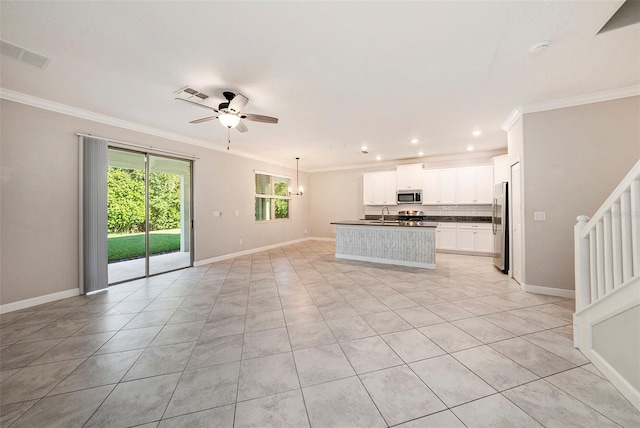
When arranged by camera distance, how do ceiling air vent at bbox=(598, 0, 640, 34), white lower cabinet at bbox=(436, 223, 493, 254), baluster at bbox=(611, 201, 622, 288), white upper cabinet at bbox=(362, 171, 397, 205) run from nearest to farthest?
baluster at bbox=(611, 201, 622, 288), ceiling air vent at bbox=(598, 0, 640, 34), white lower cabinet at bbox=(436, 223, 493, 254), white upper cabinet at bbox=(362, 171, 397, 205)

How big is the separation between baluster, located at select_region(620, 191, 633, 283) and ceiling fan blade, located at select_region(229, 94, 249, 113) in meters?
3.54

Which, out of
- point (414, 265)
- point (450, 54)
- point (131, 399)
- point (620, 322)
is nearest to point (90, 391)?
point (131, 399)

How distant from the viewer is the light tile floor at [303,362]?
1.45 meters

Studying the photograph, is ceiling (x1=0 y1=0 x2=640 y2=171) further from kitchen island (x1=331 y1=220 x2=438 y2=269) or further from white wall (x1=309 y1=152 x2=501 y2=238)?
white wall (x1=309 y1=152 x2=501 y2=238)

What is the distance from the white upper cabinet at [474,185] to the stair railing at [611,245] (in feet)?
14.2

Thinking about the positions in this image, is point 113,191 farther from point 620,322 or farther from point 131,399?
point 620,322

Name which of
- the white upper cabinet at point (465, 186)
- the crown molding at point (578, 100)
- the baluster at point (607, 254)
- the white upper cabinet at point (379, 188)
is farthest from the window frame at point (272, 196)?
the baluster at point (607, 254)

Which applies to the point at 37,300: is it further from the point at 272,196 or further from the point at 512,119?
the point at 512,119

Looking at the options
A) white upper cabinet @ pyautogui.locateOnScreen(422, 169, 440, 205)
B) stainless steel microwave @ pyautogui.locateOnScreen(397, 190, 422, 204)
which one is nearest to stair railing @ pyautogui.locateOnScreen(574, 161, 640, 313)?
white upper cabinet @ pyautogui.locateOnScreen(422, 169, 440, 205)

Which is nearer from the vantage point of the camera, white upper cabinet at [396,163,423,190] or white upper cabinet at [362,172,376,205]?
white upper cabinet at [396,163,423,190]

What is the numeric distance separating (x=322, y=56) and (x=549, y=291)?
14.6 feet

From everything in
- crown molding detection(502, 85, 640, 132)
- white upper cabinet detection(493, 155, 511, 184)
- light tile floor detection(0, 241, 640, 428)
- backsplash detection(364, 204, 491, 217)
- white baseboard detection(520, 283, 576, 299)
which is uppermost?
crown molding detection(502, 85, 640, 132)

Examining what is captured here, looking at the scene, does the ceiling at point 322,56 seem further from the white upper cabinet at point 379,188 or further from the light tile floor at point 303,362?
the white upper cabinet at point 379,188

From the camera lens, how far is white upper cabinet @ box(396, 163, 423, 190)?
22.4 ft
